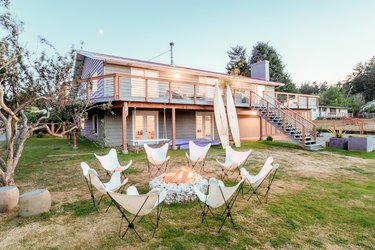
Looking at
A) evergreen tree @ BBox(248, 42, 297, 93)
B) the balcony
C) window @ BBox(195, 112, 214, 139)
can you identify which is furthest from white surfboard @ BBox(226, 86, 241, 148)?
evergreen tree @ BBox(248, 42, 297, 93)

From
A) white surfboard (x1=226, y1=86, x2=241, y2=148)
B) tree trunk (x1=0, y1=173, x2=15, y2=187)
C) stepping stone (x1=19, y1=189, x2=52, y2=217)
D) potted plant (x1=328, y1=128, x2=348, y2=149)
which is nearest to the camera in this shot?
stepping stone (x1=19, y1=189, x2=52, y2=217)

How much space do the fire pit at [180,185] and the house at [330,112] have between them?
113 feet

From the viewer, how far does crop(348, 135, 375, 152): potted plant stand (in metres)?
10.8

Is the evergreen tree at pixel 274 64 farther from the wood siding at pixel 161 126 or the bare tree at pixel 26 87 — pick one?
the bare tree at pixel 26 87

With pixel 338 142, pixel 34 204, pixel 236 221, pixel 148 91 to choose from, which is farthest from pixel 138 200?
pixel 338 142

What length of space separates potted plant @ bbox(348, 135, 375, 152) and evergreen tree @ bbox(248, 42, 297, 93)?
963 inches

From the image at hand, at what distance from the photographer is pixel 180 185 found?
4.55 metres

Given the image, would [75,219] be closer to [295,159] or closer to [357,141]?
[295,159]

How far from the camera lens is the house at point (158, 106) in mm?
11287

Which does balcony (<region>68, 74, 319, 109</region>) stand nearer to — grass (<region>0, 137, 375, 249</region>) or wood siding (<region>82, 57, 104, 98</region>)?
wood siding (<region>82, 57, 104, 98</region>)

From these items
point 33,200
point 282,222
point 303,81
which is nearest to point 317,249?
point 282,222

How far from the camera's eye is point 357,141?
11.0 m

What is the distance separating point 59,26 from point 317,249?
580 inches

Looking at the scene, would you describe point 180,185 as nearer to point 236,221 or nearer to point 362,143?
point 236,221
